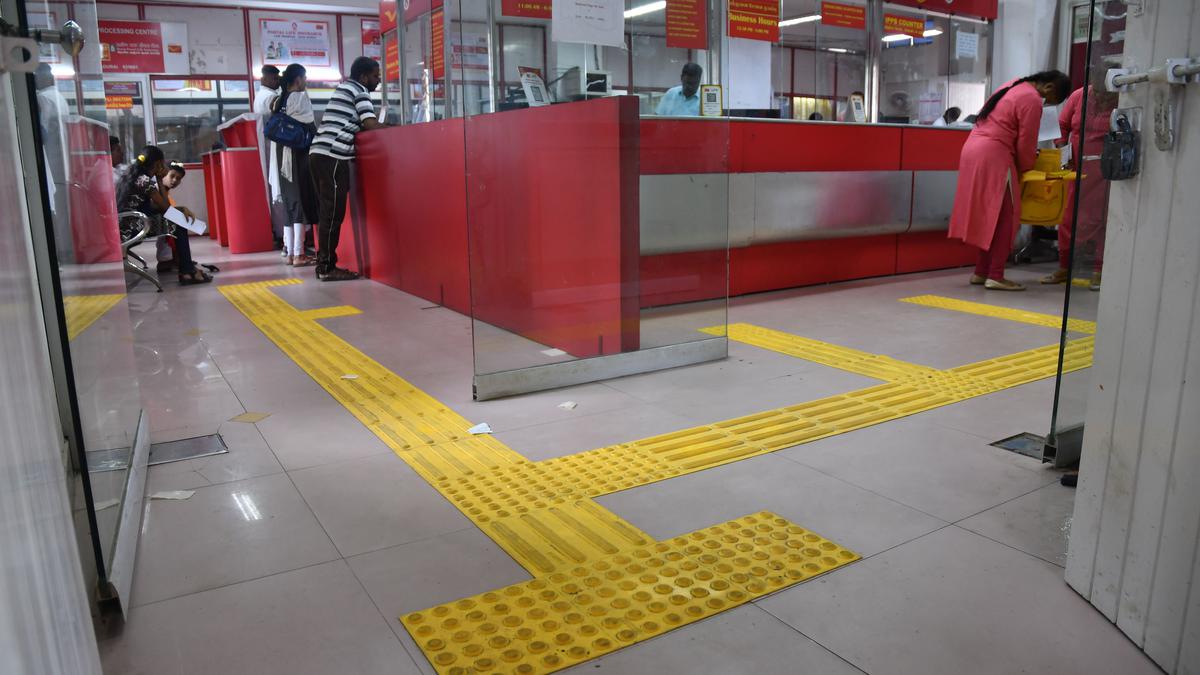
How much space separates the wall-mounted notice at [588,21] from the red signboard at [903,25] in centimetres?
695

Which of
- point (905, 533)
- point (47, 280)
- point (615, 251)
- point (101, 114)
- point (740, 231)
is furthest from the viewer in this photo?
point (740, 231)

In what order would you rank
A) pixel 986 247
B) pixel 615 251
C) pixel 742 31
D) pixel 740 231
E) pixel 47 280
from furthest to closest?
pixel 742 31 < pixel 986 247 < pixel 740 231 < pixel 615 251 < pixel 47 280

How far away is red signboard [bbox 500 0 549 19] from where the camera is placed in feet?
11.5

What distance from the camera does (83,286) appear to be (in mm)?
2025

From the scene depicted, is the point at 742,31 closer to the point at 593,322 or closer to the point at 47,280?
the point at 593,322

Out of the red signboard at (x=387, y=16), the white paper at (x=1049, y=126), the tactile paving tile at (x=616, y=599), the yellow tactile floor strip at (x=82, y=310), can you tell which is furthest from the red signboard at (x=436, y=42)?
the tactile paving tile at (x=616, y=599)

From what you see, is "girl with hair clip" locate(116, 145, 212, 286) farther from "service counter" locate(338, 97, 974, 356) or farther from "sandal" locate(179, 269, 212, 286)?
"service counter" locate(338, 97, 974, 356)

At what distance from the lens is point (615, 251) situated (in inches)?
146

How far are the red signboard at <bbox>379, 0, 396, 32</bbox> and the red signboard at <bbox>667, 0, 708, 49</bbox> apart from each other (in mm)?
5665

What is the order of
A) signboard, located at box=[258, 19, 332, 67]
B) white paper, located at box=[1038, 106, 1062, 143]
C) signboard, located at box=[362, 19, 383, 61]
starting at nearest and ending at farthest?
1. white paper, located at box=[1038, 106, 1062, 143]
2. signboard, located at box=[258, 19, 332, 67]
3. signboard, located at box=[362, 19, 383, 61]

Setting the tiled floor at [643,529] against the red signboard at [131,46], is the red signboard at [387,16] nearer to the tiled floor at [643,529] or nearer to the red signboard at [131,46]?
the red signboard at [131,46]

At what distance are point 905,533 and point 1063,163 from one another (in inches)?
189

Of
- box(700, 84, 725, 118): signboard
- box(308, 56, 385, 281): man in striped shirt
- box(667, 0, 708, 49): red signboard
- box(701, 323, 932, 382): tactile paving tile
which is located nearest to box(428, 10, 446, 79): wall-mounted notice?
box(308, 56, 385, 281): man in striped shirt

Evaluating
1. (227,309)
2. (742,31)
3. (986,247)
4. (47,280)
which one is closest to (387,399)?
(47,280)
